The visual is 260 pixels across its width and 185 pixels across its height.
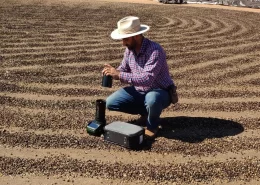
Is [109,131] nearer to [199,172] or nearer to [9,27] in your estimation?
[199,172]

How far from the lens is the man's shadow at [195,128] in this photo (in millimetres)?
4781

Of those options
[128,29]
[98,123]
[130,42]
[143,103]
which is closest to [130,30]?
[128,29]

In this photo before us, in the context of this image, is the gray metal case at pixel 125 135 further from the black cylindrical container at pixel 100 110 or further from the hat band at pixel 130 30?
the hat band at pixel 130 30

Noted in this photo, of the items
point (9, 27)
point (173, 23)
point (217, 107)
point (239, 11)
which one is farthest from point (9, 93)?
point (239, 11)

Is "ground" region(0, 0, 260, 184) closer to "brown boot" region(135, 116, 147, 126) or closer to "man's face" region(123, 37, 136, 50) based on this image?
"brown boot" region(135, 116, 147, 126)

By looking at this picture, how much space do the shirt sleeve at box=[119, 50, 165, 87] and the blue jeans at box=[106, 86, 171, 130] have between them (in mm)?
169

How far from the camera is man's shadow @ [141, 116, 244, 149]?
4.78 metres

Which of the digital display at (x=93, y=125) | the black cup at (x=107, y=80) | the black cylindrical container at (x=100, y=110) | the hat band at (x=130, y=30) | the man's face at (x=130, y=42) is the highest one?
the hat band at (x=130, y=30)

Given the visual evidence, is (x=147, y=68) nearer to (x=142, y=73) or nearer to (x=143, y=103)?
(x=142, y=73)

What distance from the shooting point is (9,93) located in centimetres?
609

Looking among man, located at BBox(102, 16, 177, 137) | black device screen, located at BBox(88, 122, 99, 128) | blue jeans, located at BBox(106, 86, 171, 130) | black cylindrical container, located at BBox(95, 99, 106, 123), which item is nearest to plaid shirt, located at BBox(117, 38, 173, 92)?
man, located at BBox(102, 16, 177, 137)

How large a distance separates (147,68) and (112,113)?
43.6 inches

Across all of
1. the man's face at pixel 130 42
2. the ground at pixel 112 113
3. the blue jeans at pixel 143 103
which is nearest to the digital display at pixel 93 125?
the ground at pixel 112 113

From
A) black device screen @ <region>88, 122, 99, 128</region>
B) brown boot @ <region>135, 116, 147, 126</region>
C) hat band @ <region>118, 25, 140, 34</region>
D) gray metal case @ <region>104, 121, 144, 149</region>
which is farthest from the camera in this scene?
brown boot @ <region>135, 116, 147, 126</region>
